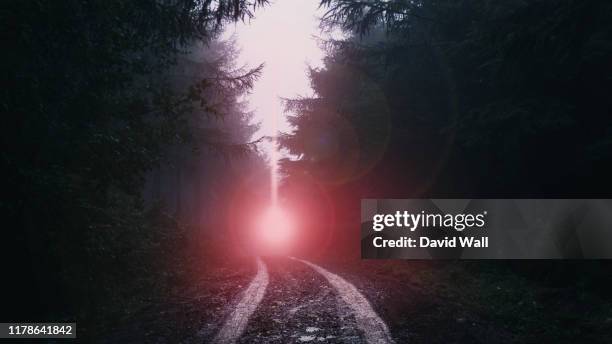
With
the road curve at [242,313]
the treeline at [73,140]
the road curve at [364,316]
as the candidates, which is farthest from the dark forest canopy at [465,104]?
the road curve at [242,313]

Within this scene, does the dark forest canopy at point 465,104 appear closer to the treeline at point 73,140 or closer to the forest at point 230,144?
the forest at point 230,144

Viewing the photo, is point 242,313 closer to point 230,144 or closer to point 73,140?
point 73,140

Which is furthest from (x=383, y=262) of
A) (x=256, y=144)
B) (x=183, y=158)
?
(x=183, y=158)

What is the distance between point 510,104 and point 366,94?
1046 cm

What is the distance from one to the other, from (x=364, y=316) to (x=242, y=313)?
258cm

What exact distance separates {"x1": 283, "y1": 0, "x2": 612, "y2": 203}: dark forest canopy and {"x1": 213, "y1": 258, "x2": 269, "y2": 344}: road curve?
753 centimetres

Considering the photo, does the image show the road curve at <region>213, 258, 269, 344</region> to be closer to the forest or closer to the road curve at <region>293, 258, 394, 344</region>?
the forest

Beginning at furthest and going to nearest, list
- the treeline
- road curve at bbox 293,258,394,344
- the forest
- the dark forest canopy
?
the dark forest canopy → road curve at bbox 293,258,394,344 → the forest → the treeline

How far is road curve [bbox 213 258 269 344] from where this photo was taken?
7727 mm

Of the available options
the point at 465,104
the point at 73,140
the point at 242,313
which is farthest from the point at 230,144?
the point at 73,140

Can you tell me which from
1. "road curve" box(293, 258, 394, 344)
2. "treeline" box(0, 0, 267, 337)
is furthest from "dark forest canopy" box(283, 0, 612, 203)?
"treeline" box(0, 0, 267, 337)

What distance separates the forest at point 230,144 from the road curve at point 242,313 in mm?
613

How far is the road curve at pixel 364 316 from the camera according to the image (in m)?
7.58

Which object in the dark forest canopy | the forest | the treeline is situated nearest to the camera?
the treeline
